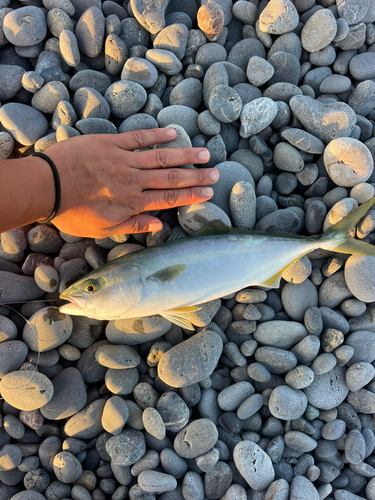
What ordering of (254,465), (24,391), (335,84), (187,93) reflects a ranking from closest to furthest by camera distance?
(24,391)
(254,465)
(187,93)
(335,84)

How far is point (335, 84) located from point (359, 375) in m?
2.71

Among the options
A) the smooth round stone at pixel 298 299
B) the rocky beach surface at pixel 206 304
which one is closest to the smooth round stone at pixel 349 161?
the rocky beach surface at pixel 206 304

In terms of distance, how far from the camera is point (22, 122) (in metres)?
3.06

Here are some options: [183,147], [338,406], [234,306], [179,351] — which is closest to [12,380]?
[179,351]

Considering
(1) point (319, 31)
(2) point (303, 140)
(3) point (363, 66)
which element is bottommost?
(2) point (303, 140)

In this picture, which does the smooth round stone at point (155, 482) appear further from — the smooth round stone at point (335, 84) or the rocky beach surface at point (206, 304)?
the smooth round stone at point (335, 84)

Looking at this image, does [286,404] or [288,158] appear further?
[288,158]

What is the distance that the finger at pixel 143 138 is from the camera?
2.87 meters

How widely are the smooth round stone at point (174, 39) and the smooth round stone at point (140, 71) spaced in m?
0.28

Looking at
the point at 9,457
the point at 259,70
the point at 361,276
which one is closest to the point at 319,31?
the point at 259,70

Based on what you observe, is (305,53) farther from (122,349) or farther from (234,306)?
(122,349)

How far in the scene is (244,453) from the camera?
285 centimetres

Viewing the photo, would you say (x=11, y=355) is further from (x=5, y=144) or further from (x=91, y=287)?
(x=5, y=144)

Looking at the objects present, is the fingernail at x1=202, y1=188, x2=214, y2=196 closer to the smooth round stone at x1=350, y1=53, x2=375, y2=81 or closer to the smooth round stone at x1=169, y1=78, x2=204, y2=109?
the smooth round stone at x1=169, y1=78, x2=204, y2=109
